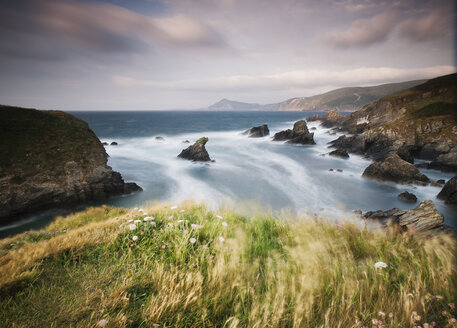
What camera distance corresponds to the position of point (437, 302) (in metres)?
2.05

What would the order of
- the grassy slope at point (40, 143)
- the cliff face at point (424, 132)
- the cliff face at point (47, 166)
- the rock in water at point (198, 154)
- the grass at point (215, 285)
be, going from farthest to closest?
the rock in water at point (198, 154) < the cliff face at point (424, 132) < the grassy slope at point (40, 143) < the cliff face at point (47, 166) < the grass at point (215, 285)

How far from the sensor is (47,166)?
14953 millimetres

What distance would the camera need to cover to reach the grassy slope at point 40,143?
14438mm

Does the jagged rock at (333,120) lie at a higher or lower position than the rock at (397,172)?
higher

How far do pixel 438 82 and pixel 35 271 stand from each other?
64835 mm

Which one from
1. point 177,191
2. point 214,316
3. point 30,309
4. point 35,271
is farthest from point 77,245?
point 177,191

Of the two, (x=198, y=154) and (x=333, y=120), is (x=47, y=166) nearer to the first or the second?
(x=198, y=154)

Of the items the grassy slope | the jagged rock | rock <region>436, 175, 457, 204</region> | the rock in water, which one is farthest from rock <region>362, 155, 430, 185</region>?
the jagged rock

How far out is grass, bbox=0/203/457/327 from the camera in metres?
1.87

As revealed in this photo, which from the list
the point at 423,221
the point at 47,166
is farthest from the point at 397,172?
the point at 47,166

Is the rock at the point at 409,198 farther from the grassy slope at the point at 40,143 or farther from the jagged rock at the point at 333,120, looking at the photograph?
the jagged rock at the point at 333,120

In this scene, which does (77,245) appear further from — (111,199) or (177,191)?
(177,191)

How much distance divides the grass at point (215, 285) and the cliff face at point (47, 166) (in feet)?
47.7

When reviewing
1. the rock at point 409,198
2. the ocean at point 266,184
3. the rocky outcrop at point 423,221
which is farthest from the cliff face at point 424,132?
the rocky outcrop at point 423,221
